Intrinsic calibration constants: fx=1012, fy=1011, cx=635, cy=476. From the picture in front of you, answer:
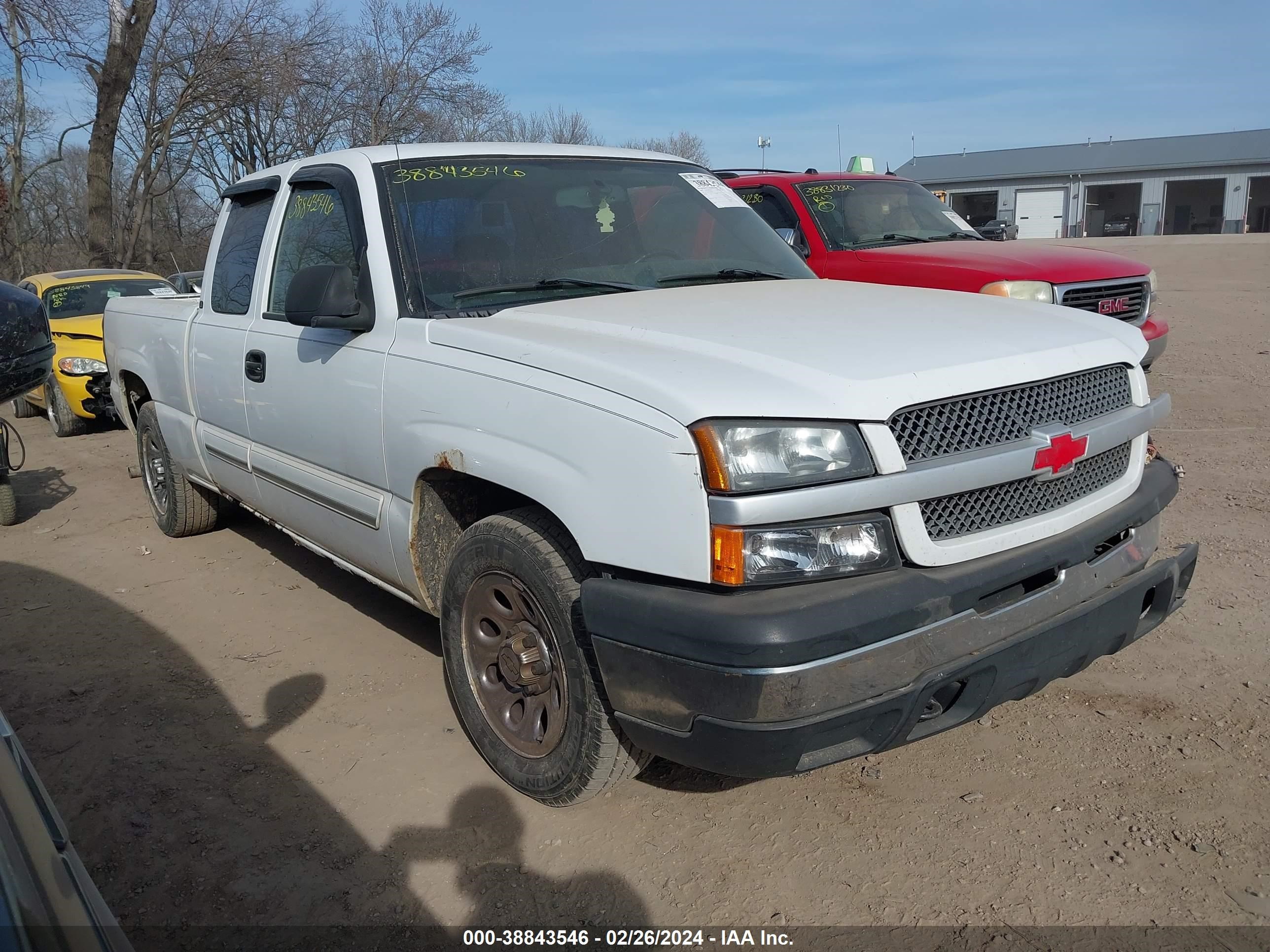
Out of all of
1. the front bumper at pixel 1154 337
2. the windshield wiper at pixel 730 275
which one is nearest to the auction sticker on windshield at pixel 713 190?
the windshield wiper at pixel 730 275

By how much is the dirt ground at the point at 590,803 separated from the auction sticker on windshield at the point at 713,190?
2.26m

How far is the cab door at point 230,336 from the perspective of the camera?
4.53 metres

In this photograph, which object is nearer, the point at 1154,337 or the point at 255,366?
the point at 255,366

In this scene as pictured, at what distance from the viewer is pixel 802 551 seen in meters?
2.38

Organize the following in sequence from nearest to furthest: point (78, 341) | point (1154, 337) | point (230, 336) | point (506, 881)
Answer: point (506, 881) < point (230, 336) < point (1154, 337) < point (78, 341)

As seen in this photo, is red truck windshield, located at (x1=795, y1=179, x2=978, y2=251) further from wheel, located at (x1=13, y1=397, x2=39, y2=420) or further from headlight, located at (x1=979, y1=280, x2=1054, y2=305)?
wheel, located at (x1=13, y1=397, x2=39, y2=420)

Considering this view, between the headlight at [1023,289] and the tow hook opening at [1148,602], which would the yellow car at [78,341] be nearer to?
the headlight at [1023,289]

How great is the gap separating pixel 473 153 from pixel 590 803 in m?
2.44

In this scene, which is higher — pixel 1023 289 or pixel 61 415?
pixel 1023 289

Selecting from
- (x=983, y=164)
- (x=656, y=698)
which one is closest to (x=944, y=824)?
(x=656, y=698)

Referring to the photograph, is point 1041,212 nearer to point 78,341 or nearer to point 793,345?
point 78,341

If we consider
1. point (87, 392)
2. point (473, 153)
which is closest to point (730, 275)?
point (473, 153)

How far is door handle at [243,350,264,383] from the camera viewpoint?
13.9 feet

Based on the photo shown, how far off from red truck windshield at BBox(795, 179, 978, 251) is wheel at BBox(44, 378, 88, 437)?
767cm
